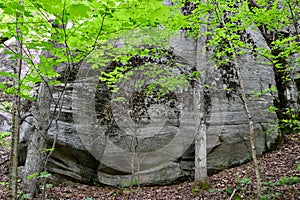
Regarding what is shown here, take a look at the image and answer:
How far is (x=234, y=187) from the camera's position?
498cm

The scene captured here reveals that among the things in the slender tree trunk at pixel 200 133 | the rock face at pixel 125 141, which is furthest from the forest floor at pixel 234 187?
the rock face at pixel 125 141

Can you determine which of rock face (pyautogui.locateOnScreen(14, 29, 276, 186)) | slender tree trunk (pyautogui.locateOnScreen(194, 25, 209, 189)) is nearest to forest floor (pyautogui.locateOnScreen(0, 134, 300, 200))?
slender tree trunk (pyautogui.locateOnScreen(194, 25, 209, 189))

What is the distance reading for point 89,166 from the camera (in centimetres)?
666

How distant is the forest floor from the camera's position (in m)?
4.47

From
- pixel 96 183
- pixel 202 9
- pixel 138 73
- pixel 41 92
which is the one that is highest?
pixel 202 9

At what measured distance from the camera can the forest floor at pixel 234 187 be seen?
4.47 metres

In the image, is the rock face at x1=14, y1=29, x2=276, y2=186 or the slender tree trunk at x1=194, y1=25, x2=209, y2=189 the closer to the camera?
the slender tree trunk at x1=194, y1=25, x2=209, y2=189

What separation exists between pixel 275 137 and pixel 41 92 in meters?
7.27

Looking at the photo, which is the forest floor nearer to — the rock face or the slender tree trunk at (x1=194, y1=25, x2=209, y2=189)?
the slender tree trunk at (x1=194, y1=25, x2=209, y2=189)

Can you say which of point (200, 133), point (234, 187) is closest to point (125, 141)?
point (200, 133)

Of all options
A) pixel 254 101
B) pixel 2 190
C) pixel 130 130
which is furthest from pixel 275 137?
pixel 2 190

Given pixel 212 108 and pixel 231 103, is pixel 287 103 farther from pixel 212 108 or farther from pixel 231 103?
pixel 212 108

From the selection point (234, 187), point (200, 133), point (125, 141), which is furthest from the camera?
point (125, 141)

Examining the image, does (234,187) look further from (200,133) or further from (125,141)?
(125,141)
